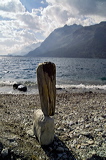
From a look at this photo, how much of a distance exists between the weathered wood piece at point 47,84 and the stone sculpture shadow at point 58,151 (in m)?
1.16

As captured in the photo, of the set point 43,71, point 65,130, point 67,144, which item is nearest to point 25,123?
point 65,130

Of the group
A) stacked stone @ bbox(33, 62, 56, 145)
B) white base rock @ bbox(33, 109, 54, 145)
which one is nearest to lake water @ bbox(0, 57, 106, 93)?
stacked stone @ bbox(33, 62, 56, 145)

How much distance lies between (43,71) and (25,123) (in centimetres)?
343

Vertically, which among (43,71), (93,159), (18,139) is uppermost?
(43,71)

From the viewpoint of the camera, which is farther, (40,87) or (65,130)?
(65,130)

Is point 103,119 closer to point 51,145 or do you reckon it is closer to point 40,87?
point 51,145

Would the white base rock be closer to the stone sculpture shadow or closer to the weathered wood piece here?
the stone sculpture shadow

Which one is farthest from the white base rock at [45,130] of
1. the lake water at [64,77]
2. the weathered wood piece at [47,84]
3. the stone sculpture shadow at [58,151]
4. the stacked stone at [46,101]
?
the lake water at [64,77]

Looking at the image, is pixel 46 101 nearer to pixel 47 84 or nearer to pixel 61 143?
pixel 47 84

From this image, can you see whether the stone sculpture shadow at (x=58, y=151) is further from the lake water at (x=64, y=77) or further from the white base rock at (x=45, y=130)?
the lake water at (x=64, y=77)

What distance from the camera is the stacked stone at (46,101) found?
222 inches

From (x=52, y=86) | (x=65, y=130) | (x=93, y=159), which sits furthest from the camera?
(x=65, y=130)

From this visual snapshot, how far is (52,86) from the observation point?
5855mm

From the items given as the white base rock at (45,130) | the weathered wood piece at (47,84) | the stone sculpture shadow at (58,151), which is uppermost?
the weathered wood piece at (47,84)
